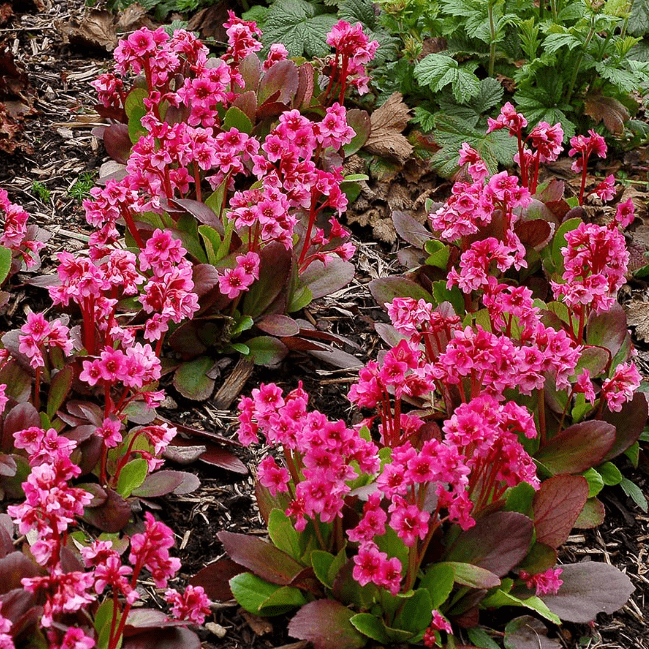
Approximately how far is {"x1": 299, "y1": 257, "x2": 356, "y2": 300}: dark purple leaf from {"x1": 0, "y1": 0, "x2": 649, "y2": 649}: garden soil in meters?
0.22

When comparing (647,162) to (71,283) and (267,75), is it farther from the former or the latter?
(71,283)

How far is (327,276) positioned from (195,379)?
0.73 metres

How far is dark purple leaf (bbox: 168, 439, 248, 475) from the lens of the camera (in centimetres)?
296

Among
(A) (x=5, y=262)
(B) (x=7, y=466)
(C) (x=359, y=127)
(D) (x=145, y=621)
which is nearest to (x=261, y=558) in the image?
(D) (x=145, y=621)

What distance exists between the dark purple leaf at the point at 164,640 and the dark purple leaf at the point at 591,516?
4.45 ft

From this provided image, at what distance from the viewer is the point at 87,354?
3025 mm

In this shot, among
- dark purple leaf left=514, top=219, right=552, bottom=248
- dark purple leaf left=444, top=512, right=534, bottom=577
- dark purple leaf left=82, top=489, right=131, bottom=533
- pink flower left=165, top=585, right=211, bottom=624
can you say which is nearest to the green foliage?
dark purple leaf left=82, top=489, right=131, bottom=533

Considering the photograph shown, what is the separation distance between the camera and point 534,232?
12.0 ft

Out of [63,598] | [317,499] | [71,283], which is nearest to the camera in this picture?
[63,598]

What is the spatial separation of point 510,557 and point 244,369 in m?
1.30

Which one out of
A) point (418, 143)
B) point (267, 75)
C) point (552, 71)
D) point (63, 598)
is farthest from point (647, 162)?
point (63, 598)

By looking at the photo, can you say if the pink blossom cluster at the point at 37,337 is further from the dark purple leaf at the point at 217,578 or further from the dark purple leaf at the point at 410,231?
the dark purple leaf at the point at 410,231

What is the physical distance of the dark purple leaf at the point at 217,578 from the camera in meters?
2.55

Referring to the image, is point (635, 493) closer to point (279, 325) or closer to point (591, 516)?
point (591, 516)
